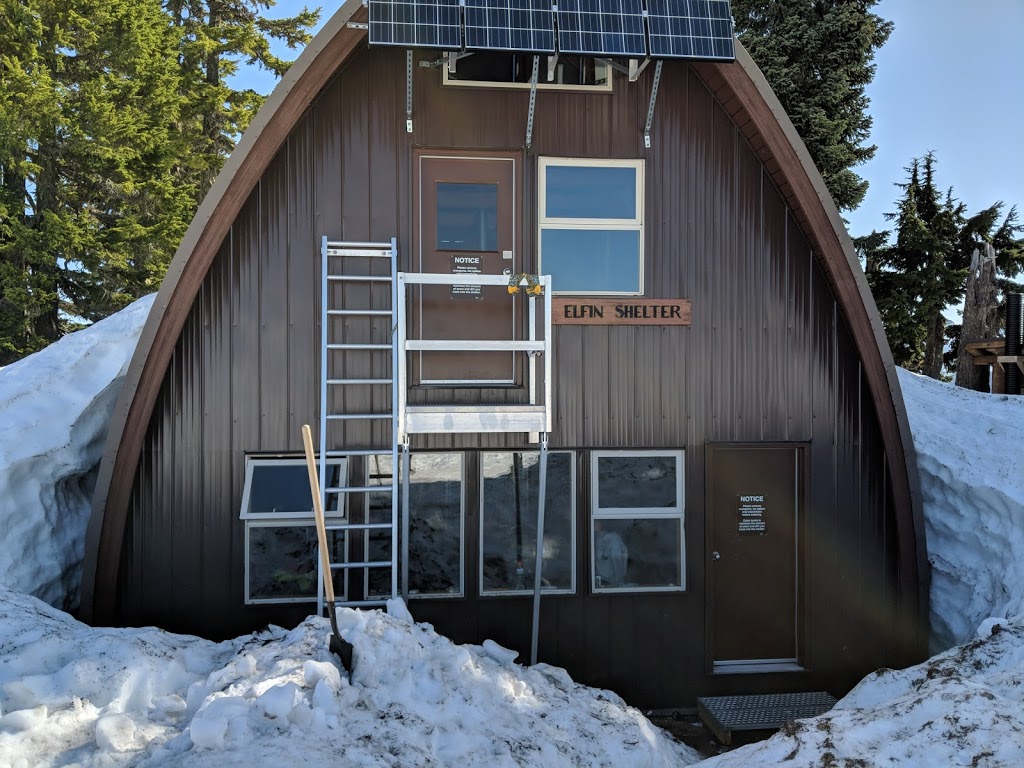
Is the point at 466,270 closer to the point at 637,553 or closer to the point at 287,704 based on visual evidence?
the point at 637,553

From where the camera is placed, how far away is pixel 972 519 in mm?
7000

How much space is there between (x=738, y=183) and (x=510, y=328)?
8.01ft

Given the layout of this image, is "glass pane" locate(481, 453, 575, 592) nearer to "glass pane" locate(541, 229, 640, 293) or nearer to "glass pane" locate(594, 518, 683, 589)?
"glass pane" locate(594, 518, 683, 589)

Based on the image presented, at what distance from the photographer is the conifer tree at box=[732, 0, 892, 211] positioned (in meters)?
18.3

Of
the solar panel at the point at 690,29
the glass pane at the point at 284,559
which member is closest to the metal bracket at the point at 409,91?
the solar panel at the point at 690,29

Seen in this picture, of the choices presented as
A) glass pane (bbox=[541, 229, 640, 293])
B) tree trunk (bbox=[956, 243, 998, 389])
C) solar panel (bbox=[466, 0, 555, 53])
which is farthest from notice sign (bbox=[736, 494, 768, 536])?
tree trunk (bbox=[956, 243, 998, 389])

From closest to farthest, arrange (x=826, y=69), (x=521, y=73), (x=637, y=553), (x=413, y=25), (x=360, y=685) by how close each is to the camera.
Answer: (x=360, y=685)
(x=413, y=25)
(x=521, y=73)
(x=637, y=553)
(x=826, y=69)

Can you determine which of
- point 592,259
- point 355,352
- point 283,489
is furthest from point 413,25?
point 283,489

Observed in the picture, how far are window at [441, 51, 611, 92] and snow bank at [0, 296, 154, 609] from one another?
14.7 ft

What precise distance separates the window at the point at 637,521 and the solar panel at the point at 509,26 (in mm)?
3358

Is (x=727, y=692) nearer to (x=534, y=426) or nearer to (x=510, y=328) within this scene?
(x=534, y=426)

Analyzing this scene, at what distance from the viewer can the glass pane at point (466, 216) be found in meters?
6.29

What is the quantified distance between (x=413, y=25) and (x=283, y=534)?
4.13m

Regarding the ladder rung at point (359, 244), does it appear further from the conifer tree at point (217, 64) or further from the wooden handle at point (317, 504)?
the conifer tree at point (217, 64)
